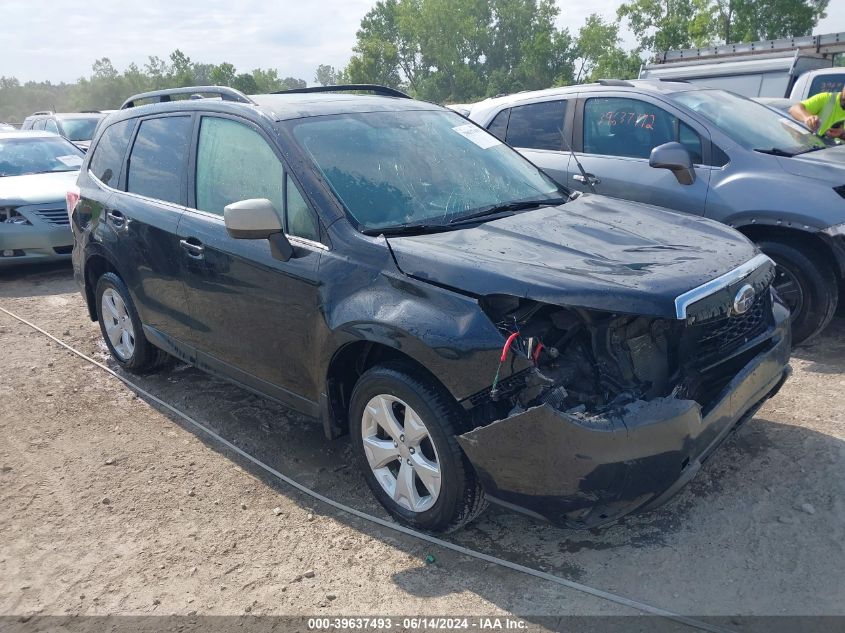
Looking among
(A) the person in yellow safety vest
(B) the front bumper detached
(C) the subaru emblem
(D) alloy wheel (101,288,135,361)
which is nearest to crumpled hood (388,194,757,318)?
(C) the subaru emblem

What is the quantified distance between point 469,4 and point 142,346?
80.6 m

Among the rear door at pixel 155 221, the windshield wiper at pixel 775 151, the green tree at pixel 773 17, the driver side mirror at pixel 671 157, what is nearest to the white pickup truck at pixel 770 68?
the windshield wiper at pixel 775 151

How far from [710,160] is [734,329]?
256 cm

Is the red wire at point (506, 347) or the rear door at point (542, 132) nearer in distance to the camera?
the red wire at point (506, 347)

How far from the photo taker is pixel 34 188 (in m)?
9.00

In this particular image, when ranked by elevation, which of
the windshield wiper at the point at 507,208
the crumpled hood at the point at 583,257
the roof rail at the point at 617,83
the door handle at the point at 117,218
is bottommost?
the door handle at the point at 117,218

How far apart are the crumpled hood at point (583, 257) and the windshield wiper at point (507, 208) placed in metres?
0.10

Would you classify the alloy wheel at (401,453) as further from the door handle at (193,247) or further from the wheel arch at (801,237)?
the wheel arch at (801,237)

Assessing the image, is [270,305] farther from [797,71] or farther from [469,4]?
[469,4]

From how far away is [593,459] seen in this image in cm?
263

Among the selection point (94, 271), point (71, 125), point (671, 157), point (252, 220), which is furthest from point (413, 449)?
point (71, 125)

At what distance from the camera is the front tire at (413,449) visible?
2.99 m

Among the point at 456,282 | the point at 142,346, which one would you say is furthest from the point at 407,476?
the point at 142,346

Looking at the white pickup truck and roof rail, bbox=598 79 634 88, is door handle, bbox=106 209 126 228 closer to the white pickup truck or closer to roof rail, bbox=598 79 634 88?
roof rail, bbox=598 79 634 88
